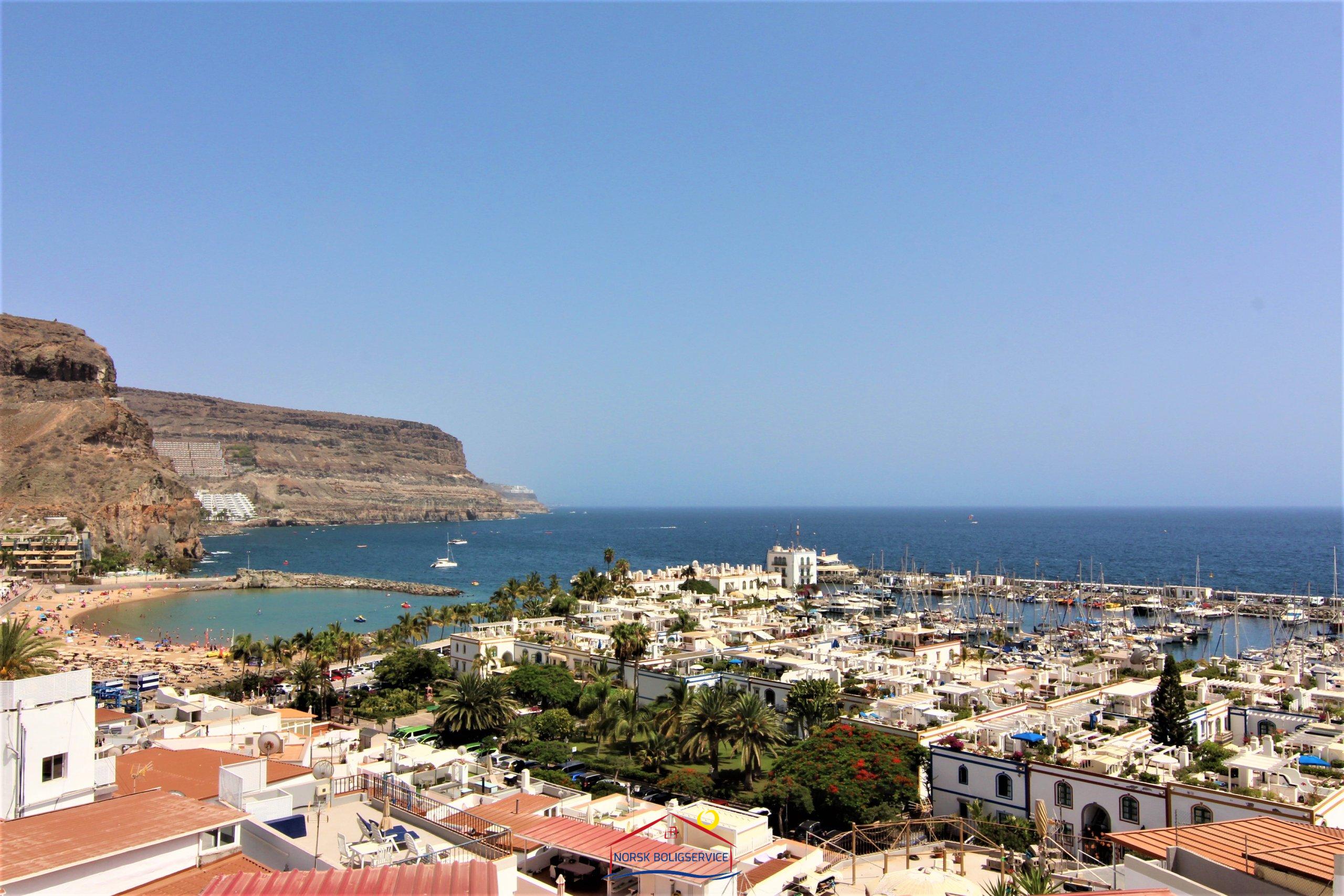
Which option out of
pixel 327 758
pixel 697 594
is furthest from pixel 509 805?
pixel 697 594

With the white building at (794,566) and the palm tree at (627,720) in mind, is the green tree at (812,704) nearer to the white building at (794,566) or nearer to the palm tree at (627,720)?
the palm tree at (627,720)

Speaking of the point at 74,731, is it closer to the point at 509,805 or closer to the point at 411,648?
the point at 509,805

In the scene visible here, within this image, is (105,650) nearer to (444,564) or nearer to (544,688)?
(544,688)

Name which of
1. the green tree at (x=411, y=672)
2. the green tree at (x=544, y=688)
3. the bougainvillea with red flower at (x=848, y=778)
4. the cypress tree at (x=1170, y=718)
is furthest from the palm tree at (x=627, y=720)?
the cypress tree at (x=1170, y=718)

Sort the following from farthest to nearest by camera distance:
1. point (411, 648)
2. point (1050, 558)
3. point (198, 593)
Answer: point (1050, 558)
point (198, 593)
point (411, 648)

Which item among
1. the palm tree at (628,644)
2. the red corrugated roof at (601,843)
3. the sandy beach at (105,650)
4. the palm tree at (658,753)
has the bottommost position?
the sandy beach at (105,650)

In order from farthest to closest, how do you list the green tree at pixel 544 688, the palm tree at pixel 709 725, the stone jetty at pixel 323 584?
the stone jetty at pixel 323 584, the green tree at pixel 544 688, the palm tree at pixel 709 725
